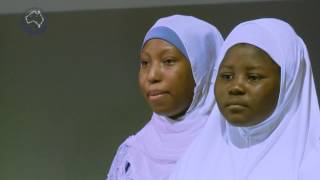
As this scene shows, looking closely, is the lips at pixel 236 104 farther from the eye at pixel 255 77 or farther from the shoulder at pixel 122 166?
the shoulder at pixel 122 166

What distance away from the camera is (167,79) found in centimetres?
135

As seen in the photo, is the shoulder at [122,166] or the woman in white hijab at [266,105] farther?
the shoulder at [122,166]

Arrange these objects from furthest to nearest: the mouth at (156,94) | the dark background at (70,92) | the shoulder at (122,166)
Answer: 1. the dark background at (70,92)
2. the shoulder at (122,166)
3. the mouth at (156,94)

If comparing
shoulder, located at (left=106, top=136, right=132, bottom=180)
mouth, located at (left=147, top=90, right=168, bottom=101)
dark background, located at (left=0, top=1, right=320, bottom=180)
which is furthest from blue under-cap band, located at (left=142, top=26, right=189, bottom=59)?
dark background, located at (left=0, top=1, right=320, bottom=180)

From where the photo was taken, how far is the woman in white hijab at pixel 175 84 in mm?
1355

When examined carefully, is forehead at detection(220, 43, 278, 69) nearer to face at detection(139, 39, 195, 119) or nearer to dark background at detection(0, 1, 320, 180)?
face at detection(139, 39, 195, 119)

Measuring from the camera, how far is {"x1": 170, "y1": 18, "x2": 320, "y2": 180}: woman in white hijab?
1.11m

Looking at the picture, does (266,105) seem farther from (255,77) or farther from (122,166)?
(122,166)

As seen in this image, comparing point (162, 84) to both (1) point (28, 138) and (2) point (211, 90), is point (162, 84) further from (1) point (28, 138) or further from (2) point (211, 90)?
(1) point (28, 138)

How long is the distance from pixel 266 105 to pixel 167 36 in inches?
14.2

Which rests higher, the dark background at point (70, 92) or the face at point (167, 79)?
the dark background at point (70, 92)

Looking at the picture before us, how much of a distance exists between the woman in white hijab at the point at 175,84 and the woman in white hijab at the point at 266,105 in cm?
Answer: 19

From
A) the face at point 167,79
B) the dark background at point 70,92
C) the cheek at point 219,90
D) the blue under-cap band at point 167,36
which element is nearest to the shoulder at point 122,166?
the face at point 167,79

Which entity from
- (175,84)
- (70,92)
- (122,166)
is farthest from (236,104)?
(70,92)
